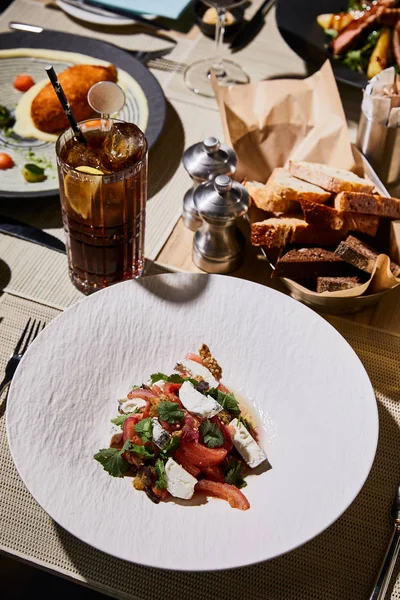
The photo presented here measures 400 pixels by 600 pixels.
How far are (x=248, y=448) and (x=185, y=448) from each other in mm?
104

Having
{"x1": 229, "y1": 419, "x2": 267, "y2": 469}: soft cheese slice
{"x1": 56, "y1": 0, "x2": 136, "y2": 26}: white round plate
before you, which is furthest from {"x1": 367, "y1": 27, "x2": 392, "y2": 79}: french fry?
{"x1": 229, "y1": 419, "x2": 267, "y2": 469}: soft cheese slice

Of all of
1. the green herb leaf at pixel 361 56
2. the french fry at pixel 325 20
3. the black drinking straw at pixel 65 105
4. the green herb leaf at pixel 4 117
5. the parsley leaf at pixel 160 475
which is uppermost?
the black drinking straw at pixel 65 105

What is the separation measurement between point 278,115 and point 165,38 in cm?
70

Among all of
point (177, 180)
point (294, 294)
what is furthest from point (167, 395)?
point (177, 180)

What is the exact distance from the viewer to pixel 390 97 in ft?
5.15

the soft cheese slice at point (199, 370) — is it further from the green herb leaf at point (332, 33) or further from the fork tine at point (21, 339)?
the green herb leaf at point (332, 33)

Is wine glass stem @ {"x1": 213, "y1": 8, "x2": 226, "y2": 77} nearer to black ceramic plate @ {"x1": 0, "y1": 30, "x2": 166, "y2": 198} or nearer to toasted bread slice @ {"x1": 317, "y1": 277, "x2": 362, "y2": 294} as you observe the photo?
black ceramic plate @ {"x1": 0, "y1": 30, "x2": 166, "y2": 198}

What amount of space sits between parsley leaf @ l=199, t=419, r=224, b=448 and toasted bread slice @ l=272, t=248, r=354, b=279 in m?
0.42

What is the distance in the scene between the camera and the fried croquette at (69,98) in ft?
5.89

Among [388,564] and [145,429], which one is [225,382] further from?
[388,564]

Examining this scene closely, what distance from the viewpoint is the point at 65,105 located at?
126 centimetres

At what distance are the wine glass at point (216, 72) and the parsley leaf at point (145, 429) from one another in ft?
3.91

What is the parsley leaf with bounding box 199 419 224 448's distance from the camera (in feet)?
3.54

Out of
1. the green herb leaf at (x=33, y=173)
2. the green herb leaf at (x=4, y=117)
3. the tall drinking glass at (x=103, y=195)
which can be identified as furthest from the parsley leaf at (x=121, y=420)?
the green herb leaf at (x=4, y=117)
